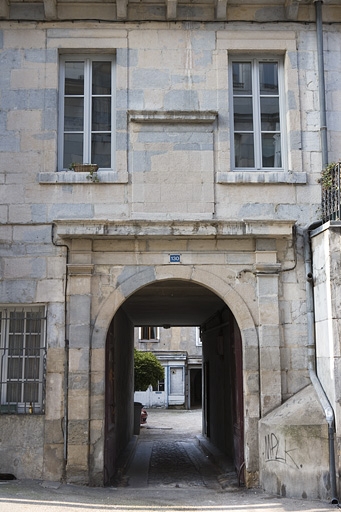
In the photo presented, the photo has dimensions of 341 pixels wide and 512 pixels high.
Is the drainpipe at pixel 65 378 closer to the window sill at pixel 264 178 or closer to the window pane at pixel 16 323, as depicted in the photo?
the window pane at pixel 16 323

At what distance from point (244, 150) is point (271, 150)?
0.36m

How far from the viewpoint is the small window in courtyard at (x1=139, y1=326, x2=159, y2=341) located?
105ft

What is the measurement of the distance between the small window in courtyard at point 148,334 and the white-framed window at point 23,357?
79.5 feet

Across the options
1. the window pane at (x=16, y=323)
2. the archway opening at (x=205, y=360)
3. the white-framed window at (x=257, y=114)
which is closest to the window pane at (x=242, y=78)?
the white-framed window at (x=257, y=114)

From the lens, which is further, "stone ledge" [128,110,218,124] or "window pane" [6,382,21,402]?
"stone ledge" [128,110,218,124]

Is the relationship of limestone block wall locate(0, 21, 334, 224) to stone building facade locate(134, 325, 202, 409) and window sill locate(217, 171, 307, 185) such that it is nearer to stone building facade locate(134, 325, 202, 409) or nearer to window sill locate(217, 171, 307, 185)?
window sill locate(217, 171, 307, 185)

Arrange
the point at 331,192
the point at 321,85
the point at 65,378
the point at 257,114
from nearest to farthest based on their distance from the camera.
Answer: the point at 65,378 < the point at 331,192 < the point at 321,85 < the point at 257,114

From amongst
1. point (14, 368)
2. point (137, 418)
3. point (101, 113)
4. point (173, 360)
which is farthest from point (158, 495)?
point (173, 360)

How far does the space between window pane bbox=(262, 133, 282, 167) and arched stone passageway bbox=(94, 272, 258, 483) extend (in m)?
1.72

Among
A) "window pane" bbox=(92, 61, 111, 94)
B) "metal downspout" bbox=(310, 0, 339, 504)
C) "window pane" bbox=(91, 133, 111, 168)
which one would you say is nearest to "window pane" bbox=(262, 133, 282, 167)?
"metal downspout" bbox=(310, 0, 339, 504)

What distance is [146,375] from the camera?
75.5ft

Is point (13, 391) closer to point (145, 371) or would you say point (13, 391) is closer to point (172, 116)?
point (172, 116)

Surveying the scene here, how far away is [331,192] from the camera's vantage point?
7863 millimetres

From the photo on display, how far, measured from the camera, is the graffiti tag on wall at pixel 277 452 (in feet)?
23.6
